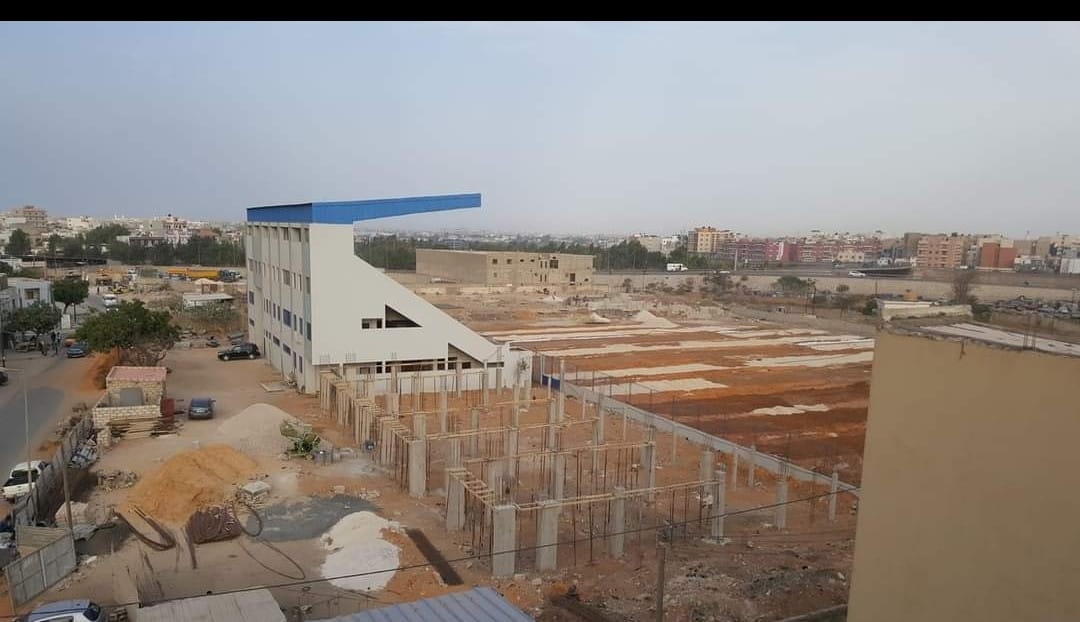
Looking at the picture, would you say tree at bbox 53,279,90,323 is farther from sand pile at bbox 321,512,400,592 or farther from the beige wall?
the beige wall

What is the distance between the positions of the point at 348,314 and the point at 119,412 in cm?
470

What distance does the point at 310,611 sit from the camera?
6.53 metres

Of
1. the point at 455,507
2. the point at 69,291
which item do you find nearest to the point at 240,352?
the point at 69,291

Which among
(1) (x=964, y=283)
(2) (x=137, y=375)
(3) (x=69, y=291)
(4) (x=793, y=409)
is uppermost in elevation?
(1) (x=964, y=283)

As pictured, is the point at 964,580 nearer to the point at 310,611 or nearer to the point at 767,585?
the point at 767,585

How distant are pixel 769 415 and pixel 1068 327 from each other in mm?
12971

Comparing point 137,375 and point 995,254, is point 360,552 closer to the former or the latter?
point 137,375

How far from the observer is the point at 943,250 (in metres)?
39.2

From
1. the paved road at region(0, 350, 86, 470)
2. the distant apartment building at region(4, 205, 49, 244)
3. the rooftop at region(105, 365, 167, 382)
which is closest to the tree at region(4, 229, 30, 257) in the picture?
the distant apartment building at region(4, 205, 49, 244)

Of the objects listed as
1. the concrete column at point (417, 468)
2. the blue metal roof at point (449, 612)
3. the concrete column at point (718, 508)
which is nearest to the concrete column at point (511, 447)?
the concrete column at point (417, 468)

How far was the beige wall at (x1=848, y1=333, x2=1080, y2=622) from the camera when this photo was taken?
2857 millimetres

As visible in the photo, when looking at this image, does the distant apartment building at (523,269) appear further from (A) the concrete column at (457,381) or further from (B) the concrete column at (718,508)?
(B) the concrete column at (718,508)

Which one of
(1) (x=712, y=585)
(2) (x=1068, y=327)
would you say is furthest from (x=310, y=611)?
(2) (x=1068, y=327)

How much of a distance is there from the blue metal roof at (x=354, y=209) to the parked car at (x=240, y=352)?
12.1ft
